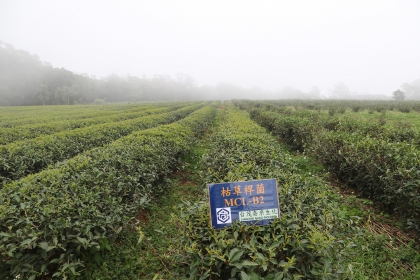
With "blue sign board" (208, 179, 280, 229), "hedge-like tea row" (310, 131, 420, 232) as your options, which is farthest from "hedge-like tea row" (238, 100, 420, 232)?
"blue sign board" (208, 179, 280, 229)

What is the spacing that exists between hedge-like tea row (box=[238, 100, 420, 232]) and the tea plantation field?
23 mm

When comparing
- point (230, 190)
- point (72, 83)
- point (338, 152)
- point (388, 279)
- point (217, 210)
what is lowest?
point (388, 279)

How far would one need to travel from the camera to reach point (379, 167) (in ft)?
12.3

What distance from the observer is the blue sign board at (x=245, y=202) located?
1780mm

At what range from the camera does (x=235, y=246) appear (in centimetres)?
159

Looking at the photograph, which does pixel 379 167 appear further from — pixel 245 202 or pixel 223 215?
pixel 223 215

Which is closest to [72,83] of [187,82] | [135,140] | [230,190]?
[135,140]

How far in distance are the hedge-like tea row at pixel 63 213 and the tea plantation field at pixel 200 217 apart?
2cm

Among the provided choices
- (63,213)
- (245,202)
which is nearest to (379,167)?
(245,202)

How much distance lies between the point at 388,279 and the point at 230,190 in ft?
8.13

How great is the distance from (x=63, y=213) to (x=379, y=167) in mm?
4667

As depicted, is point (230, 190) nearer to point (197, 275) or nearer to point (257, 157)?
point (197, 275)

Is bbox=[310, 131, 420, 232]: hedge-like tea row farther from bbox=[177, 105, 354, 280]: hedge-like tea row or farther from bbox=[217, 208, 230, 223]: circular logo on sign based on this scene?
bbox=[217, 208, 230, 223]: circular logo on sign

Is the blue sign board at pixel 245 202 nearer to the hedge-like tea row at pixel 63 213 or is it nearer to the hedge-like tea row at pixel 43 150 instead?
the hedge-like tea row at pixel 63 213
